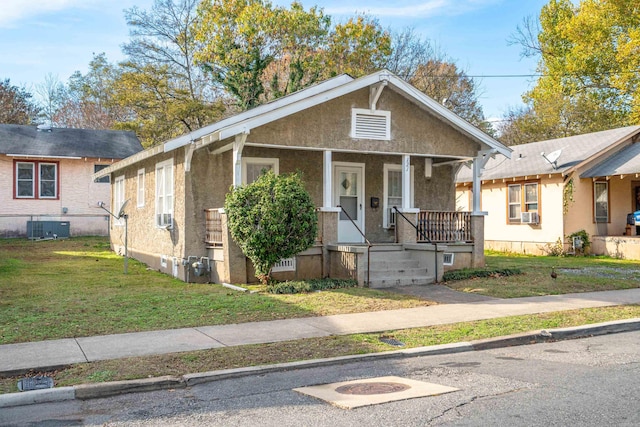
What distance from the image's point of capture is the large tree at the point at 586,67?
1369 inches

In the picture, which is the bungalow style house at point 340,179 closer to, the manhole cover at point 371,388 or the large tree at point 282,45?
the manhole cover at point 371,388

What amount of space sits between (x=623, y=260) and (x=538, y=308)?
1179cm

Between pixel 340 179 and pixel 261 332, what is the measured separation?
868cm

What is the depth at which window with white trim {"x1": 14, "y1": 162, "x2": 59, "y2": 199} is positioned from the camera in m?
28.2

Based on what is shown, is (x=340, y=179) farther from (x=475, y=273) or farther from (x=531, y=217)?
(x=531, y=217)

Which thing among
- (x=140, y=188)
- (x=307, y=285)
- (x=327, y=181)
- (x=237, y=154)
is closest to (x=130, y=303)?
(x=307, y=285)

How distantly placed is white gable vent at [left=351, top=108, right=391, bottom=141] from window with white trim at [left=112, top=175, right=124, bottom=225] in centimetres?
1031

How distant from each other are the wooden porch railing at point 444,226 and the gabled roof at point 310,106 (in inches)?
85.7

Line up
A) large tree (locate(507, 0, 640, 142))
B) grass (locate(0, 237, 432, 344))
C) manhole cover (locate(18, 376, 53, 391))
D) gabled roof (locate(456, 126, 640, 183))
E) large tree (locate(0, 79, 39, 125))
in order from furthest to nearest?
large tree (locate(0, 79, 39, 125)) → large tree (locate(507, 0, 640, 142)) → gabled roof (locate(456, 126, 640, 183)) → grass (locate(0, 237, 432, 344)) → manhole cover (locate(18, 376, 53, 391))

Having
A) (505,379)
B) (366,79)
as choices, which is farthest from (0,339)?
(366,79)

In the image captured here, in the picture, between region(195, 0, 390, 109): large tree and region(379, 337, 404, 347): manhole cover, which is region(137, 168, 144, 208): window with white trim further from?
region(195, 0, 390, 109): large tree

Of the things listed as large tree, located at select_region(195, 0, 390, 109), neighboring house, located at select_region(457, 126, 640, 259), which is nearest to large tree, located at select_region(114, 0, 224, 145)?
large tree, located at select_region(195, 0, 390, 109)

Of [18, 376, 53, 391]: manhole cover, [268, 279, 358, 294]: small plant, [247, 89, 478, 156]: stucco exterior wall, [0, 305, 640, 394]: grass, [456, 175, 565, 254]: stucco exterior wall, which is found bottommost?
[18, 376, 53, 391]: manhole cover

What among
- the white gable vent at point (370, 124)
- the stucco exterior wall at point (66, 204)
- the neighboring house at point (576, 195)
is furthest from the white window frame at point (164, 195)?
the stucco exterior wall at point (66, 204)
